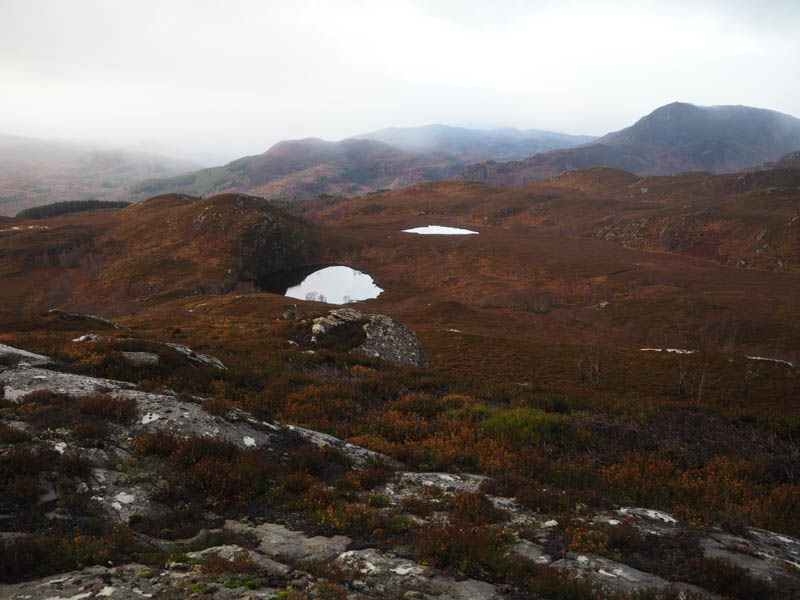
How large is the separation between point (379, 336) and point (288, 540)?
2136 cm

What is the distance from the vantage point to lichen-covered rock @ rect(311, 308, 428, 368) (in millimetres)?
26719

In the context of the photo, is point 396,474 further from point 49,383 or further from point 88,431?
point 49,383

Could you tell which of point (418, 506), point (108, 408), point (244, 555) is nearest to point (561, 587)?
point (418, 506)

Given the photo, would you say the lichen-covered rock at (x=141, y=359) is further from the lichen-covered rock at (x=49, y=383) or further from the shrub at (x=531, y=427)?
the shrub at (x=531, y=427)

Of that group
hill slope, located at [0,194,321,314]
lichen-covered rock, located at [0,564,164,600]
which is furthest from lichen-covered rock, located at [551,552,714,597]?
hill slope, located at [0,194,321,314]

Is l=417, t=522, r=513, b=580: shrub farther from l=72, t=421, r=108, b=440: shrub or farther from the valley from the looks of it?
l=72, t=421, r=108, b=440: shrub

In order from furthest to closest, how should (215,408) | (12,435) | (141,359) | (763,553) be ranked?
(141,359) → (215,408) → (12,435) → (763,553)

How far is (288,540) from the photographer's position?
6.68m

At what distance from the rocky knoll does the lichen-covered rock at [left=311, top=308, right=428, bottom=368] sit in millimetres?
16525

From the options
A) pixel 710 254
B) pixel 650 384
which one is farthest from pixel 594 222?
pixel 650 384

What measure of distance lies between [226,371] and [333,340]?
11.2 metres

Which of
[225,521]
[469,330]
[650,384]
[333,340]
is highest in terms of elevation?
[225,521]

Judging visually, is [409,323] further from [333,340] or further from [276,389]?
[276,389]

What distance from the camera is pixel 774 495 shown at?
8.88 meters
